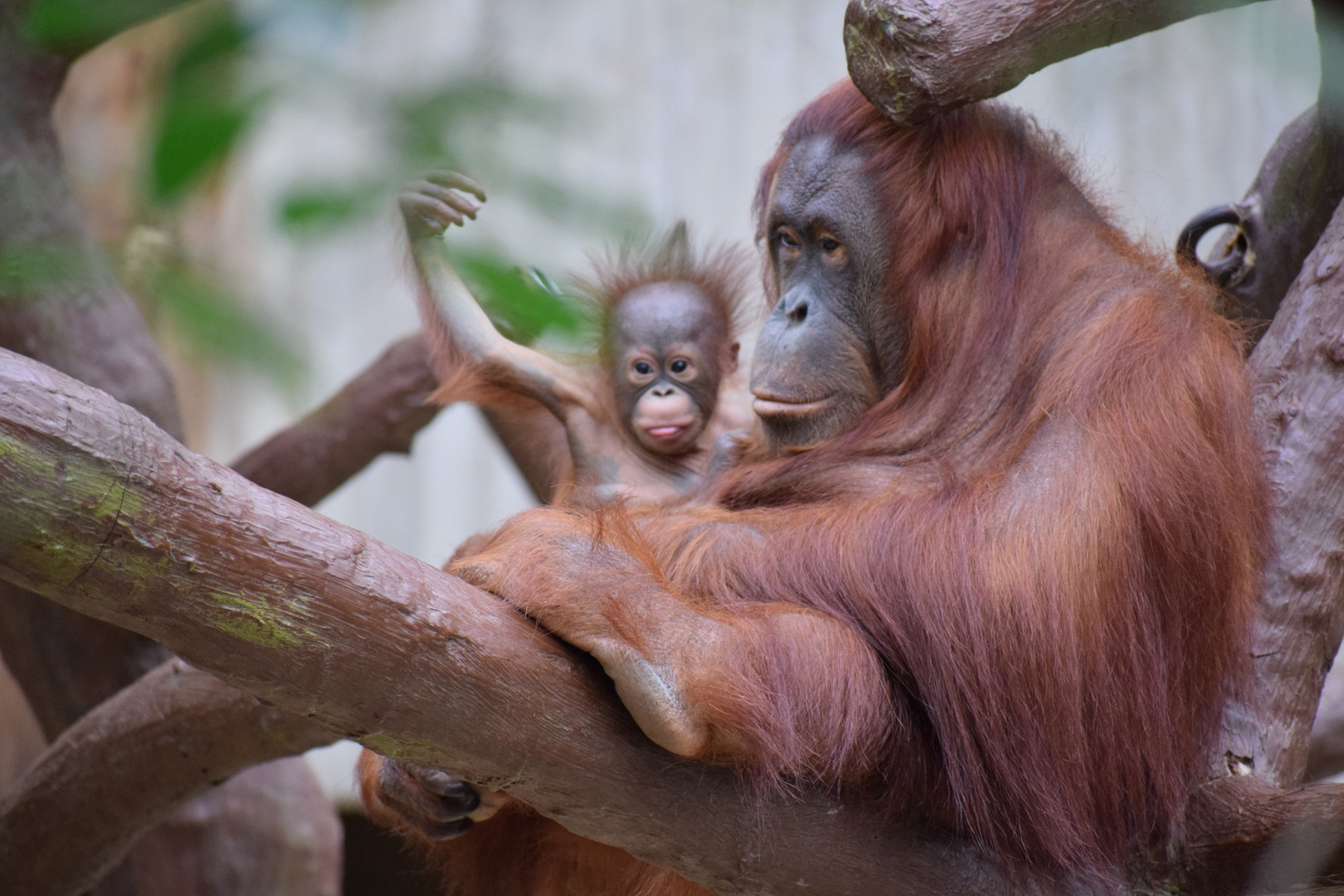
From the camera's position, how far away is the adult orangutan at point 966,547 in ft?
5.47

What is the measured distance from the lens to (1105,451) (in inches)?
71.6

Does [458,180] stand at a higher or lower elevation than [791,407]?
higher

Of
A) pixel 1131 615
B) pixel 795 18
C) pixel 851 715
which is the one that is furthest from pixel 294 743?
pixel 795 18

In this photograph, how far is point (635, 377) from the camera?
3033mm

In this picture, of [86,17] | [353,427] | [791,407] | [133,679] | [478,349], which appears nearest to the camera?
[86,17]

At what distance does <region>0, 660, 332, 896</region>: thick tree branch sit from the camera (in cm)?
283

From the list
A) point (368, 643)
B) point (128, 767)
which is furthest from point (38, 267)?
point (128, 767)

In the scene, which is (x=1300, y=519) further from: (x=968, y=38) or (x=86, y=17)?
(x=86, y=17)

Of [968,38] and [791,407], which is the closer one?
[968,38]

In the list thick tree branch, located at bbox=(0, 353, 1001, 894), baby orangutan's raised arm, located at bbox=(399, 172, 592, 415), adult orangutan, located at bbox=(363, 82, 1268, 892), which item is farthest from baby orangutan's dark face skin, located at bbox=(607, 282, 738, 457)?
thick tree branch, located at bbox=(0, 353, 1001, 894)

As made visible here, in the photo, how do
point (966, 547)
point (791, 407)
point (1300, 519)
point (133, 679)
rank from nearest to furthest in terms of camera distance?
point (966, 547) < point (791, 407) < point (1300, 519) < point (133, 679)

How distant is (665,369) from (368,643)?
1725mm

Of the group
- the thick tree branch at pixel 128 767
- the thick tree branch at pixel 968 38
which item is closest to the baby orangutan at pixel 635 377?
the thick tree branch at pixel 128 767

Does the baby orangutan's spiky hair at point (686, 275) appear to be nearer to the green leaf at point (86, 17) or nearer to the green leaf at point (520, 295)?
the green leaf at point (520, 295)
